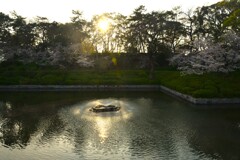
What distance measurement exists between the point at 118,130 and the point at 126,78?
3069cm

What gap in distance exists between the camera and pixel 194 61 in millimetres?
54188

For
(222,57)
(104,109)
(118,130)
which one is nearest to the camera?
(118,130)

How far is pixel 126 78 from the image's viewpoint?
186 ft

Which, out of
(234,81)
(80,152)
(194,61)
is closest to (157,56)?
(194,61)

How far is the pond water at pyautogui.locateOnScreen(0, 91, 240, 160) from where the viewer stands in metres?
21.0

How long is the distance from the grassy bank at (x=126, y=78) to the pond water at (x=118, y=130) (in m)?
4.02

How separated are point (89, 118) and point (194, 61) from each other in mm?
29235

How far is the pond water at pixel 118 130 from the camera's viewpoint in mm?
21016

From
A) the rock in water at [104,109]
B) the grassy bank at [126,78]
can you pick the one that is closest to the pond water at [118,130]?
the rock in water at [104,109]

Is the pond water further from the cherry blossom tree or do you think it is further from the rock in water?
the cherry blossom tree

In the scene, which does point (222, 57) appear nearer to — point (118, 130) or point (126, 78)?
point (126, 78)

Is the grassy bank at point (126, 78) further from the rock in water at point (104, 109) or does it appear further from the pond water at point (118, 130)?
the rock in water at point (104, 109)

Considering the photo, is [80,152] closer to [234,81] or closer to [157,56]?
[234,81]

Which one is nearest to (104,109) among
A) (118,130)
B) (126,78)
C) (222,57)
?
(118,130)
